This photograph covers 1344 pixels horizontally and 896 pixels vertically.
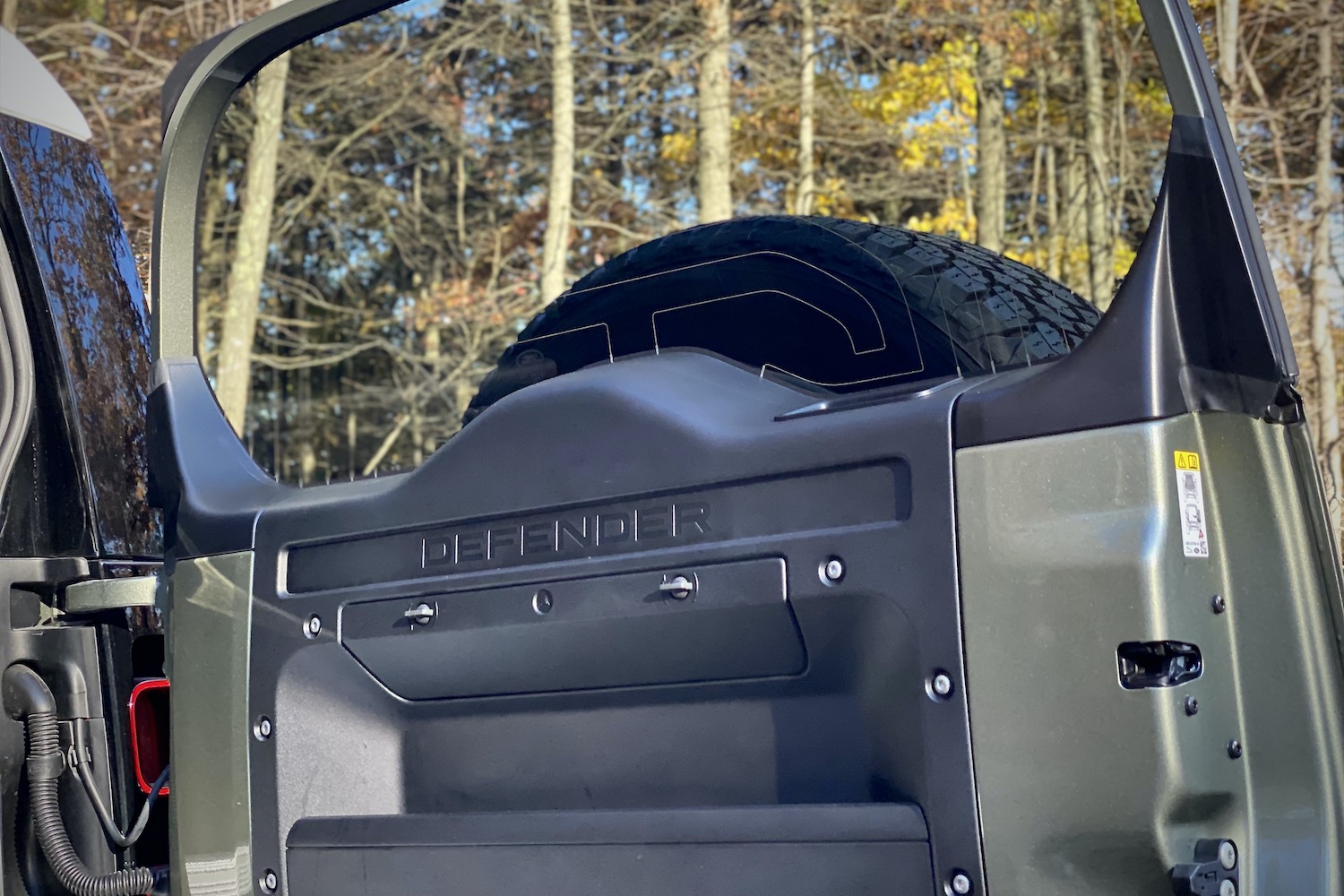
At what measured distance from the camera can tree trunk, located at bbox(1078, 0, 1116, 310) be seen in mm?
13484

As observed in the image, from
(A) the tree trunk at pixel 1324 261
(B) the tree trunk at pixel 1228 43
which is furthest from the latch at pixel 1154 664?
(B) the tree trunk at pixel 1228 43

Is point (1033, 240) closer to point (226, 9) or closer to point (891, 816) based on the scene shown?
point (226, 9)

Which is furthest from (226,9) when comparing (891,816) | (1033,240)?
(891,816)

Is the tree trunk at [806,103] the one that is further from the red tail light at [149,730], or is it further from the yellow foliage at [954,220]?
the red tail light at [149,730]

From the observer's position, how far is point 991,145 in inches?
717

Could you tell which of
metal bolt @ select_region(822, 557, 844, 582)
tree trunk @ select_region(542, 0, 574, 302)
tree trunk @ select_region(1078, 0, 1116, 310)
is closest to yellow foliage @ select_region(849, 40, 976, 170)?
tree trunk @ select_region(1078, 0, 1116, 310)

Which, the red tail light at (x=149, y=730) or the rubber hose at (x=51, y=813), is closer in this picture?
the rubber hose at (x=51, y=813)

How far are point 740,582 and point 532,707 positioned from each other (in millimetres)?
400

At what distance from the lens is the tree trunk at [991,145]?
684 inches

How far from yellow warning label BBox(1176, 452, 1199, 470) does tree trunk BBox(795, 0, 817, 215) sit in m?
16.3

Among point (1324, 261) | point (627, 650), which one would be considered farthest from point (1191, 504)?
point (1324, 261)

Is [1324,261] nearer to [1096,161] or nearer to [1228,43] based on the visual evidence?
[1228,43]

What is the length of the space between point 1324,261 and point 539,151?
37.5ft

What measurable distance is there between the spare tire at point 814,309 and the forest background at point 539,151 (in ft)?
41.4
